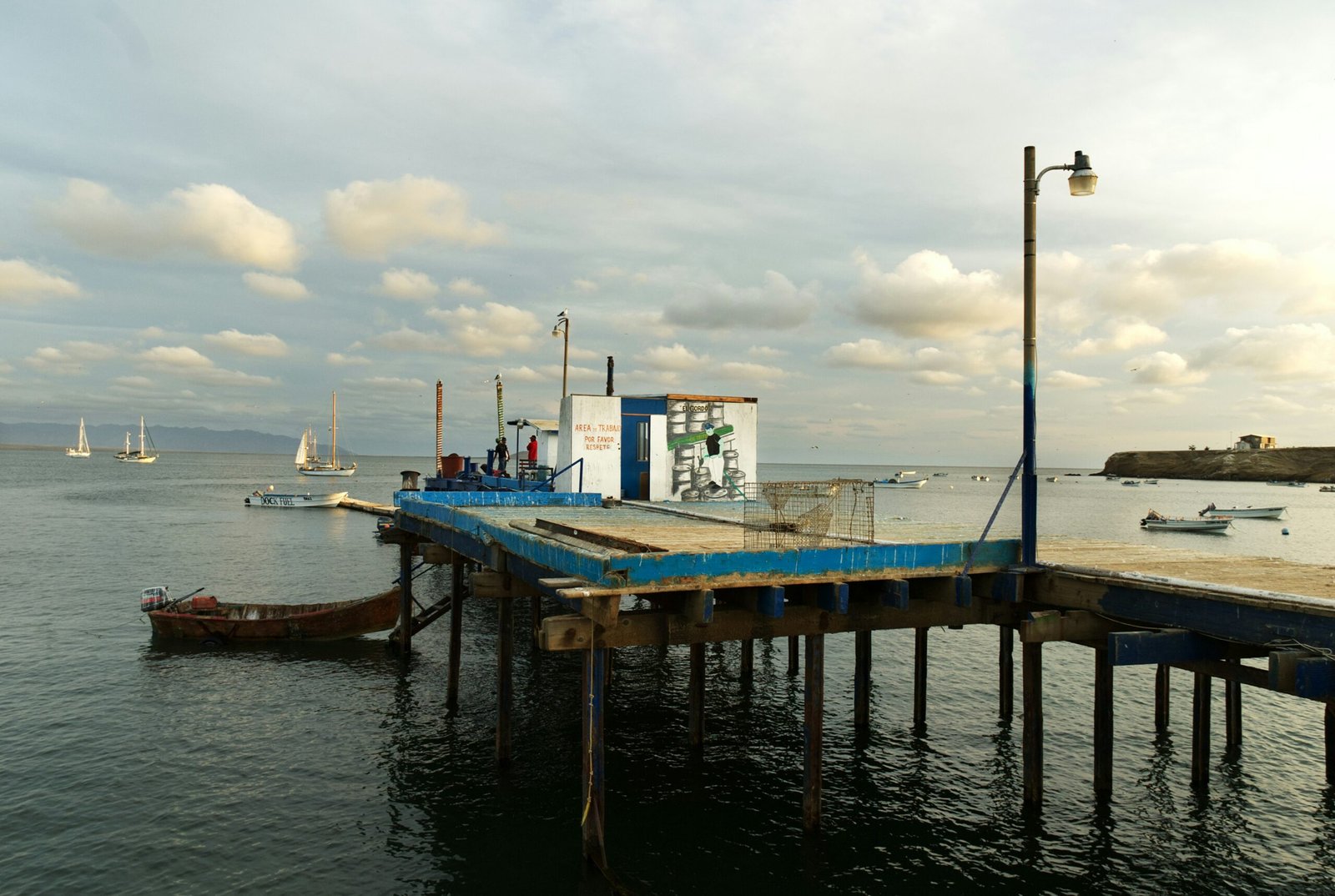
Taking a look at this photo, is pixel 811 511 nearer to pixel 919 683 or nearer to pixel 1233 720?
pixel 919 683

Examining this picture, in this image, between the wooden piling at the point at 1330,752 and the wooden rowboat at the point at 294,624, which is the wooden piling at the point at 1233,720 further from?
the wooden rowboat at the point at 294,624

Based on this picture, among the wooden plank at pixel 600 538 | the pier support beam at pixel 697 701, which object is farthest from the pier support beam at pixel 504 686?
the pier support beam at pixel 697 701

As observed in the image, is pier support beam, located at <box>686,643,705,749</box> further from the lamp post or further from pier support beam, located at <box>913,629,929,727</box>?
the lamp post

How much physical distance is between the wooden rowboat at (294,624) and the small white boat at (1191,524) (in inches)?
2941

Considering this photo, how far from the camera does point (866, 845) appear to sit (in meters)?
12.7

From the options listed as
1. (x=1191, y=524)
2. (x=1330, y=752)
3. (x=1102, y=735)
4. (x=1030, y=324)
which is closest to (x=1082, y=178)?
(x=1030, y=324)

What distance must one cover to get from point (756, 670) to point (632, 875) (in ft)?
39.6

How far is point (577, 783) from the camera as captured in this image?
14914 millimetres

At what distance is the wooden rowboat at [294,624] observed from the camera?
2538 cm

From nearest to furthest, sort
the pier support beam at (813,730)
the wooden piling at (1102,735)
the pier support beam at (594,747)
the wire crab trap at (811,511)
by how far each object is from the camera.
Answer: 1. the pier support beam at (594,747)
2. the pier support beam at (813,730)
3. the wire crab trap at (811,511)
4. the wooden piling at (1102,735)

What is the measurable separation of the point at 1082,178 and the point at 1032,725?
323 inches

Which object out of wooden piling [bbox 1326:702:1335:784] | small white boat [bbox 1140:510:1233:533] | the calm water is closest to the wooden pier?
wooden piling [bbox 1326:702:1335:784]

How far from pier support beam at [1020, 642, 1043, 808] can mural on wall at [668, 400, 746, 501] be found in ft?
52.4

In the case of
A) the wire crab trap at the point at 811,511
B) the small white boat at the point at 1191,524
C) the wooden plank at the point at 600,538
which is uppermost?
the wire crab trap at the point at 811,511
